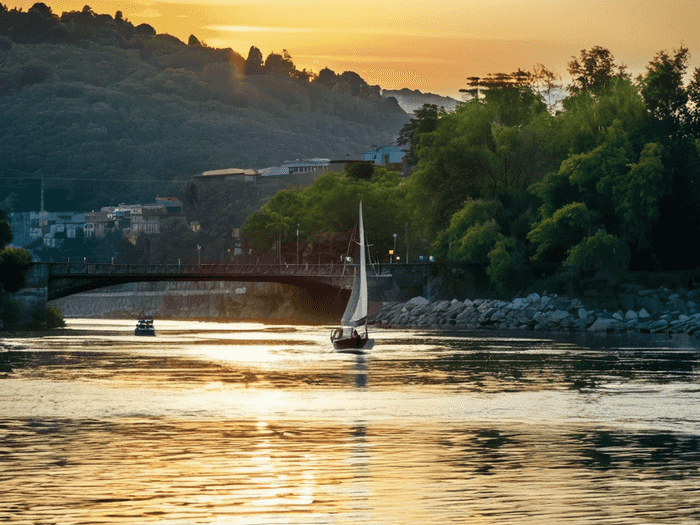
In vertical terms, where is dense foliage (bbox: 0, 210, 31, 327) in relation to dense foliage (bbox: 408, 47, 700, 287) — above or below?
below

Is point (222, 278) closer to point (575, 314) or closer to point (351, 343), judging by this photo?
point (575, 314)

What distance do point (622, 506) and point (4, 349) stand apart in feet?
255

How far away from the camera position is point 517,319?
459 feet

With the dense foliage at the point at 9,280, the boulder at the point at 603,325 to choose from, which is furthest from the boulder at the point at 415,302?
the dense foliage at the point at 9,280

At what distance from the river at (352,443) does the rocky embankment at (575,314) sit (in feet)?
155

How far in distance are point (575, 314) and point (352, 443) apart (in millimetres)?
101437

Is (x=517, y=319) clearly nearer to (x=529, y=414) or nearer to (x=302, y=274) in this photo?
(x=302, y=274)

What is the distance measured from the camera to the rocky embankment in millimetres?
129375

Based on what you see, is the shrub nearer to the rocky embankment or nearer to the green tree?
the green tree

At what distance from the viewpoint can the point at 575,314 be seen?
139 metres

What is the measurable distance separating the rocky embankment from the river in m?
47.4

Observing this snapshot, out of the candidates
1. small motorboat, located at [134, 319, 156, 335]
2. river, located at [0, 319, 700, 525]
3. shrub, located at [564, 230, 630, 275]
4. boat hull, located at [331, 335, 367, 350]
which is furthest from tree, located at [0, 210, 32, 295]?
river, located at [0, 319, 700, 525]

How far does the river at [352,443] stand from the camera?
29.3 m

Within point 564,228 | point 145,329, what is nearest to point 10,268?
point 145,329
